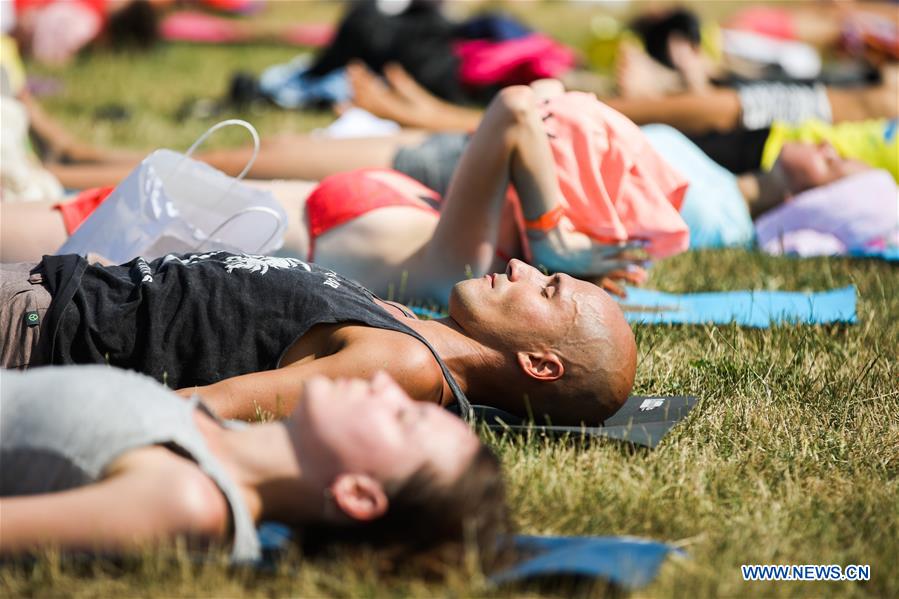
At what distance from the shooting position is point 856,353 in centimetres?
352

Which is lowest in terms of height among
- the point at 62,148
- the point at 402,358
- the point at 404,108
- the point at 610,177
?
the point at 62,148

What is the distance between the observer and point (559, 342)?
2832 millimetres

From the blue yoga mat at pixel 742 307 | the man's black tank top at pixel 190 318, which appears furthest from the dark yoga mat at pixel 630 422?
the blue yoga mat at pixel 742 307

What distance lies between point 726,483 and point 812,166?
10.7 feet

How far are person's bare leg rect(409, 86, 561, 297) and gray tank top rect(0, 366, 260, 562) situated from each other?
5.80ft

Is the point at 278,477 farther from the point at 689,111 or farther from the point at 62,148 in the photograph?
the point at 689,111

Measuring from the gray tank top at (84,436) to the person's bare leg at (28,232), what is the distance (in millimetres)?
1648

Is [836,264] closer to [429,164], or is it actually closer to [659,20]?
[429,164]

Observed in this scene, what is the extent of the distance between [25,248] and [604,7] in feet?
41.4

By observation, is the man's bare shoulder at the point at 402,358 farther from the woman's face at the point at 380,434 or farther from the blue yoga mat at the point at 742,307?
the blue yoga mat at the point at 742,307

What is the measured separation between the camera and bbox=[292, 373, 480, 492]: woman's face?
1980 mm

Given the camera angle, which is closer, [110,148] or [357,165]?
[357,165]

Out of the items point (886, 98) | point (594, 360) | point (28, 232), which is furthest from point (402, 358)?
point (886, 98)

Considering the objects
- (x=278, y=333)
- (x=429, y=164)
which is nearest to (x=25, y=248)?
(x=278, y=333)
